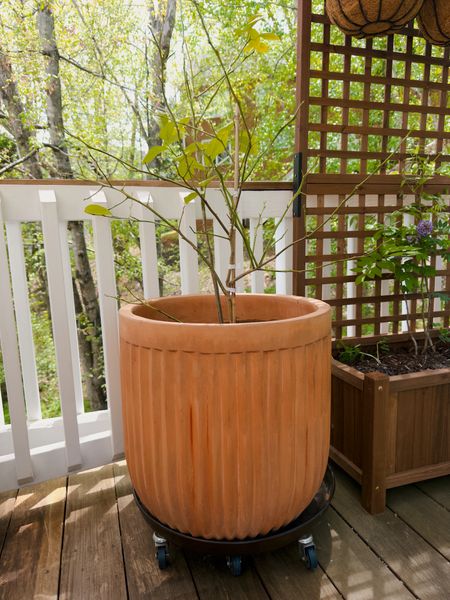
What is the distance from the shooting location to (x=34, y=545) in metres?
1.07

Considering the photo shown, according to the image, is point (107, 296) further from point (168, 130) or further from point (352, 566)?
point (352, 566)

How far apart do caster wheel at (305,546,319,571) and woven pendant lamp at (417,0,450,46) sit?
164cm

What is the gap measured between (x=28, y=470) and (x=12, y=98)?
15.9ft

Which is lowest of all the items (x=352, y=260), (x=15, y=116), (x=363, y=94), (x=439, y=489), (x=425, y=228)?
(x=439, y=489)

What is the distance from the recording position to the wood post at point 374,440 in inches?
43.6

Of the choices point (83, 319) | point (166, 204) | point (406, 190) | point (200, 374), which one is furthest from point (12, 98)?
point (200, 374)

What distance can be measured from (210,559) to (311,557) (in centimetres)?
25

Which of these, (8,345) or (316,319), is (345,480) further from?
(8,345)

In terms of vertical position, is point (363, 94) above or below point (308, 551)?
above

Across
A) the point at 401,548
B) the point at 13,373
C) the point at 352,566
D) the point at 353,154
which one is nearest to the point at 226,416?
the point at 352,566

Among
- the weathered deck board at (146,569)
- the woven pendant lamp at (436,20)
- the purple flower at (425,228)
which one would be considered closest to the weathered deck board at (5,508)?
the weathered deck board at (146,569)

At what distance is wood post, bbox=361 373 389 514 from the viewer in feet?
3.64

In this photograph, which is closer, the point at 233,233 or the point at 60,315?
the point at 233,233

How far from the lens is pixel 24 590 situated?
0.93m
